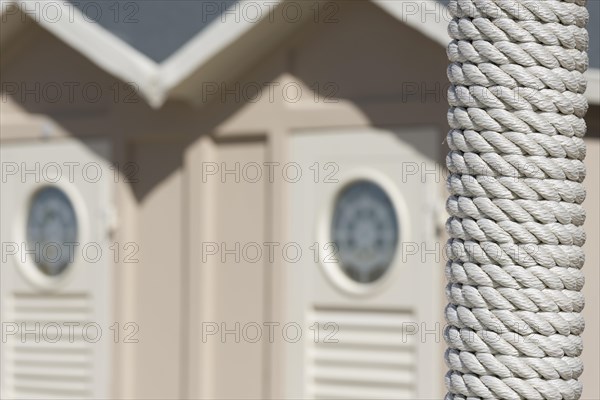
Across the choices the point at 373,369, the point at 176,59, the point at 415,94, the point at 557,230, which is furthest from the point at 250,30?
the point at 557,230

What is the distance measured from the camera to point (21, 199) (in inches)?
254

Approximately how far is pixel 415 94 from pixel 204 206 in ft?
4.29

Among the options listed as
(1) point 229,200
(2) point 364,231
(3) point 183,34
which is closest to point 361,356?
(2) point 364,231

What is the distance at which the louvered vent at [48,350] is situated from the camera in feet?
20.3

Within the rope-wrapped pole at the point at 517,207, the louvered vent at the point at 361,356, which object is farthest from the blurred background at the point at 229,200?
the rope-wrapped pole at the point at 517,207

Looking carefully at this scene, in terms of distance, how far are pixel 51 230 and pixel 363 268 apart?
1.95 metres

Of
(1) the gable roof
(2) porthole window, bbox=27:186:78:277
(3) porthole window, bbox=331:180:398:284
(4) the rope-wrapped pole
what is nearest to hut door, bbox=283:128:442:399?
(3) porthole window, bbox=331:180:398:284

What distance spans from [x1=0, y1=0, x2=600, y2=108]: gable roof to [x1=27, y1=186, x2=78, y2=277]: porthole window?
90cm

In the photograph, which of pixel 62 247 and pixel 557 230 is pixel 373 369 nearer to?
pixel 62 247

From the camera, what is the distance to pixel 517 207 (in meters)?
2.35

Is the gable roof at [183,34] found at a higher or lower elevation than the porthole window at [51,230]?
higher

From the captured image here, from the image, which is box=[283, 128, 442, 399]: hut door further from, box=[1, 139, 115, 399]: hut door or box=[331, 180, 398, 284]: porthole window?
box=[1, 139, 115, 399]: hut door

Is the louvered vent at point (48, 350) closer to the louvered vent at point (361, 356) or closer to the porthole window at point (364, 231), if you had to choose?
the louvered vent at point (361, 356)

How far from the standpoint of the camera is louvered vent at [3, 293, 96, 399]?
6.18 m
